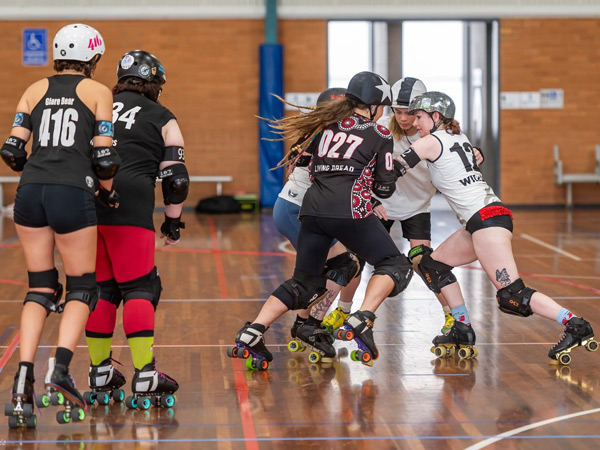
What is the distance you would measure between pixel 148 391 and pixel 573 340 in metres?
2.36

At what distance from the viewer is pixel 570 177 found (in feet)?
50.6

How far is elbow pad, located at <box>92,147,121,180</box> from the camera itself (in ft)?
12.6

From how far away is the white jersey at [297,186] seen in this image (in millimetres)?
5383

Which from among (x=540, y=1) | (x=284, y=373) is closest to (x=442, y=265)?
(x=284, y=373)

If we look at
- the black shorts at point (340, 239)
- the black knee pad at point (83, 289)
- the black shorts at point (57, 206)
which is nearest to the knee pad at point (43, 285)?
the black knee pad at point (83, 289)

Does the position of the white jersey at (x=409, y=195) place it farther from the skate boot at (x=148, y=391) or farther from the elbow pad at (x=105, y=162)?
the elbow pad at (x=105, y=162)

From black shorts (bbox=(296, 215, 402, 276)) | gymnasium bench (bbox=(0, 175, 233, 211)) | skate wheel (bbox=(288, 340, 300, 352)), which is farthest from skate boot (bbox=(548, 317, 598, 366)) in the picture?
gymnasium bench (bbox=(0, 175, 233, 211))

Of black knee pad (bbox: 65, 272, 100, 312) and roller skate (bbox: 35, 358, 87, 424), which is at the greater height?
black knee pad (bbox: 65, 272, 100, 312)

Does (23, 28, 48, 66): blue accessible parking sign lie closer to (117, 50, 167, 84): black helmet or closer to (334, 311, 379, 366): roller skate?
(117, 50, 167, 84): black helmet

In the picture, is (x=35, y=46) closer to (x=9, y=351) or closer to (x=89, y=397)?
(x=9, y=351)

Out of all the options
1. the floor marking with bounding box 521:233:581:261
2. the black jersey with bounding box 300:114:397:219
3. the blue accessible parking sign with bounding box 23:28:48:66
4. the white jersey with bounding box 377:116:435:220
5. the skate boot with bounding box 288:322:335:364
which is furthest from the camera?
the blue accessible parking sign with bounding box 23:28:48:66

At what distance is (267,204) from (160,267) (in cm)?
→ 685

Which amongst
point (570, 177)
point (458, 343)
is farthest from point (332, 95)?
point (570, 177)

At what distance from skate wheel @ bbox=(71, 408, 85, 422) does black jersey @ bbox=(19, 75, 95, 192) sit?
965mm
